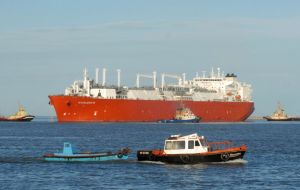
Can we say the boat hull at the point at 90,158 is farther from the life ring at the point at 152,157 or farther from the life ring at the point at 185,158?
the life ring at the point at 185,158

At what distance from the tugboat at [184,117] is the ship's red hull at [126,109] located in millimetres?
2134

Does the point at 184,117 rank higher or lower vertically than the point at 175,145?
higher

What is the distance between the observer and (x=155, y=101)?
5802 inches

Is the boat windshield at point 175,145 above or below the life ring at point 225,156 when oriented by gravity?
above

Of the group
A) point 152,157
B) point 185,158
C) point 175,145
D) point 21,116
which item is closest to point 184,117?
point 21,116

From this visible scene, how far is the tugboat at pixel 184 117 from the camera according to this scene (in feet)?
477

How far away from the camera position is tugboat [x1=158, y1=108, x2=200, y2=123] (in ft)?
477

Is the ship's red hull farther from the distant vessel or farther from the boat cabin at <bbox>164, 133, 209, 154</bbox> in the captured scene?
the boat cabin at <bbox>164, 133, 209, 154</bbox>

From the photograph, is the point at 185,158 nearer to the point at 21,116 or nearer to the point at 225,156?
the point at 225,156

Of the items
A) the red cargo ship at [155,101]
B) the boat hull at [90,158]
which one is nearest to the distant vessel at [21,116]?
the red cargo ship at [155,101]

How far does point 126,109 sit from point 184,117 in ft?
41.0

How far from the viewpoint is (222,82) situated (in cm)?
17350

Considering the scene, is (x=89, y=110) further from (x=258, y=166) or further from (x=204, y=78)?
(x=258, y=166)

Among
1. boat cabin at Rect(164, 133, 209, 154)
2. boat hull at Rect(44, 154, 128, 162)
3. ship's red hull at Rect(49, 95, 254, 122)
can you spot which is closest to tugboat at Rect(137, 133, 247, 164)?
boat cabin at Rect(164, 133, 209, 154)
